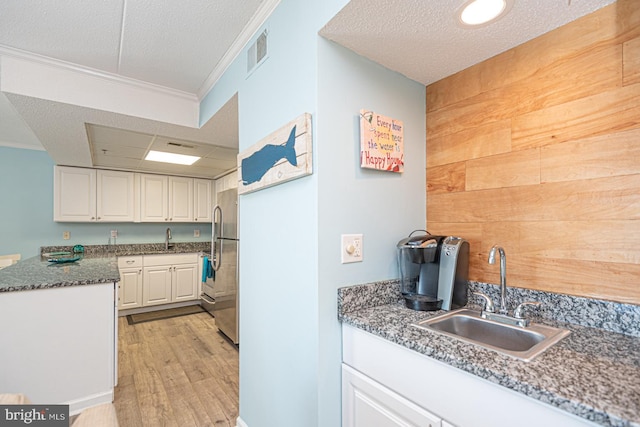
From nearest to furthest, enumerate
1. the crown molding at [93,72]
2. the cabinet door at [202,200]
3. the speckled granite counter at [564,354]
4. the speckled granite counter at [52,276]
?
the speckled granite counter at [564,354] → the crown molding at [93,72] → the speckled granite counter at [52,276] → the cabinet door at [202,200]

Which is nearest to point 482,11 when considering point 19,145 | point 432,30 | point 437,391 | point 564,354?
point 432,30

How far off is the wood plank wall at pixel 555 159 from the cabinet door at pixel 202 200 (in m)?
4.39

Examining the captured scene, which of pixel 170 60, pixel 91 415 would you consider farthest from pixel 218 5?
pixel 91 415

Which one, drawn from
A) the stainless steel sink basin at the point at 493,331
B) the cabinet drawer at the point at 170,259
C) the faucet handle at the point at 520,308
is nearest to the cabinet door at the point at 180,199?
the cabinet drawer at the point at 170,259

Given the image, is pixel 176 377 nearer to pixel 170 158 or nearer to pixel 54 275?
pixel 54 275

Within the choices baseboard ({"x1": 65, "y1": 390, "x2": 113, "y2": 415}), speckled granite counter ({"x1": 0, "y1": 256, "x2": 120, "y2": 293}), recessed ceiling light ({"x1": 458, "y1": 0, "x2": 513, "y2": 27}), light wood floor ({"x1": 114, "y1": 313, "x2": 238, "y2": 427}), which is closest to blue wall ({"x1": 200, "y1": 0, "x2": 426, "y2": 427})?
recessed ceiling light ({"x1": 458, "y1": 0, "x2": 513, "y2": 27})

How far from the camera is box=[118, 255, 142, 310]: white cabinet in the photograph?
418 centimetres

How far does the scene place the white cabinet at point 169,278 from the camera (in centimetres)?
438

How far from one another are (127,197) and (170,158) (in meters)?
1.33

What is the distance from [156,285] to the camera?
4.43m

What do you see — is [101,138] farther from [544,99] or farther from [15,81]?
[544,99]

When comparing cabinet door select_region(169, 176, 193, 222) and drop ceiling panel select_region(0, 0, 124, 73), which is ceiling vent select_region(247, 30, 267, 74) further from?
cabinet door select_region(169, 176, 193, 222)

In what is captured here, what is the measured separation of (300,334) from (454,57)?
4.78 feet

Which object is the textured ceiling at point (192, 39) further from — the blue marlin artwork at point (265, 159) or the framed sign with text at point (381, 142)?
the blue marlin artwork at point (265, 159)
